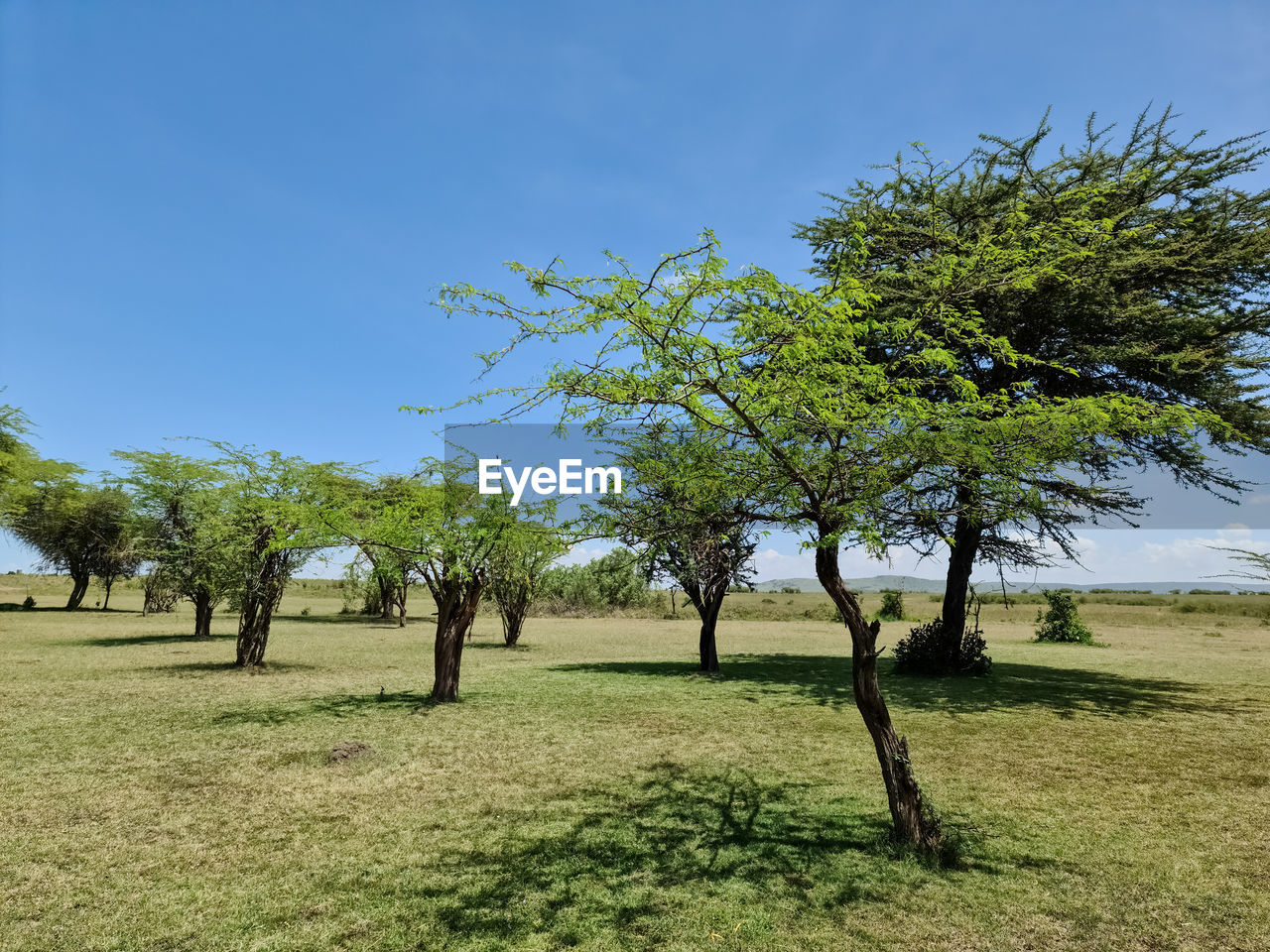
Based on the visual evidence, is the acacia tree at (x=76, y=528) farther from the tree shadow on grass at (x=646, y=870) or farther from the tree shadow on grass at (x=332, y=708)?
the tree shadow on grass at (x=646, y=870)

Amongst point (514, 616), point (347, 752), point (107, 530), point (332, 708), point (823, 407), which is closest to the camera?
point (823, 407)

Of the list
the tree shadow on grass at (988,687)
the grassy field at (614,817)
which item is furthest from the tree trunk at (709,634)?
the grassy field at (614,817)

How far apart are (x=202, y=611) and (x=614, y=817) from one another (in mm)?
27130

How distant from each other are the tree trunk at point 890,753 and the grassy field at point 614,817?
356 mm

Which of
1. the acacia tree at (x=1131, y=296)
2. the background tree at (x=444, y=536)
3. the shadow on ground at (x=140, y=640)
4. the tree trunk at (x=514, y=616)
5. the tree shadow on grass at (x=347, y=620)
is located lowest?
the tree shadow on grass at (x=347, y=620)

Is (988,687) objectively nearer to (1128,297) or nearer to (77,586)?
(1128,297)

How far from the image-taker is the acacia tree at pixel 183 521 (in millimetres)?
24125

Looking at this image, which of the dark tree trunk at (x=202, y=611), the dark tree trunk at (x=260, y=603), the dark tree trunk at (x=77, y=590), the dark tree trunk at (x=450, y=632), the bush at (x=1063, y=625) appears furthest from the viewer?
the dark tree trunk at (x=77, y=590)

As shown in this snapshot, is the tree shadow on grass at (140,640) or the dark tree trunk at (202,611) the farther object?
the dark tree trunk at (202,611)

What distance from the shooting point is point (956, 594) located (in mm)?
18453

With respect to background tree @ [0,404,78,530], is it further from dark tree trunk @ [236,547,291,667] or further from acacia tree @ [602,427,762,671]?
acacia tree @ [602,427,762,671]

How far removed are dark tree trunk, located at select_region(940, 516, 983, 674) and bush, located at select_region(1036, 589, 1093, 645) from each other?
1514 centimetres

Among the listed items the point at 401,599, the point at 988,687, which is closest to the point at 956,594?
the point at 988,687

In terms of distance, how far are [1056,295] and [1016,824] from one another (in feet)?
43.3
